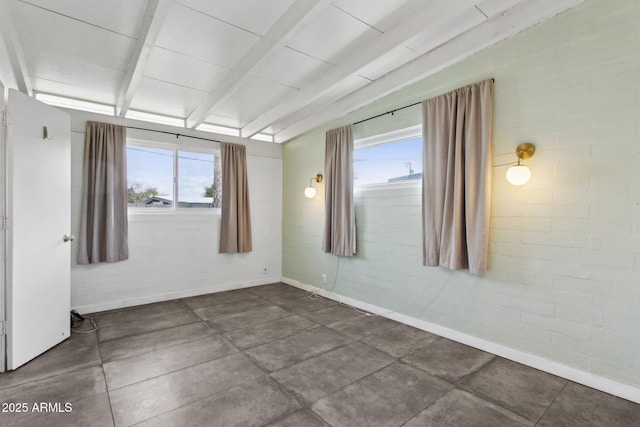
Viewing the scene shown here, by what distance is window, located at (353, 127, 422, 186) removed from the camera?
3449 millimetres

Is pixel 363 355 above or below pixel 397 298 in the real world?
below

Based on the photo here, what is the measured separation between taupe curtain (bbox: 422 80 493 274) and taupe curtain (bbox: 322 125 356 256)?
114 cm

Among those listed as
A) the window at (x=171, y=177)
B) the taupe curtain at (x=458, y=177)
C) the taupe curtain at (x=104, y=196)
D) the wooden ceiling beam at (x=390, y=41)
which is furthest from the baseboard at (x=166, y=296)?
the taupe curtain at (x=458, y=177)

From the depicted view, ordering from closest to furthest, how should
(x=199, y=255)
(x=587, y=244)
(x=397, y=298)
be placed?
(x=587, y=244), (x=397, y=298), (x=199, y=255)

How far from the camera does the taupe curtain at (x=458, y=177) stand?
2.69 m

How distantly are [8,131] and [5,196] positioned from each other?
537 millimetres

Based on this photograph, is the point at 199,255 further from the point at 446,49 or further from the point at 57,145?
the point at 446,49

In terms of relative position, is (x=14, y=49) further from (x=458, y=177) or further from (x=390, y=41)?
(x=458, y=177)

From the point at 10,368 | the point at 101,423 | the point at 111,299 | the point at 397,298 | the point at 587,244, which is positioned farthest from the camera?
the point at 111,299

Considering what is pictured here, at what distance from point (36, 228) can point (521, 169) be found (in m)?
4.20

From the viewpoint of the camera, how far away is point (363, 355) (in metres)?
2.69

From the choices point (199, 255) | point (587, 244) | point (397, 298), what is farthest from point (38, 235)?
point (587, 244)

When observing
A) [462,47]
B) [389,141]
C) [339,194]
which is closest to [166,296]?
[339,194]

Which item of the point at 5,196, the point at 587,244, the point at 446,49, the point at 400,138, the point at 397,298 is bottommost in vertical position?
the point at 397,298
